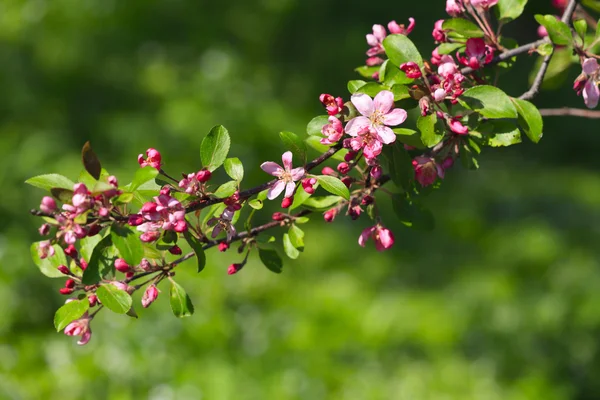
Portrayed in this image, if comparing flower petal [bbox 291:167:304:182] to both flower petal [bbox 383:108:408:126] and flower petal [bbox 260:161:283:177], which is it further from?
flower petal [bbox 383:108:408:126]

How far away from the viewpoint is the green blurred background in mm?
2729

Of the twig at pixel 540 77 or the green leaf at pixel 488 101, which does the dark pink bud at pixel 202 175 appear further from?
the twig at pixel 540 77

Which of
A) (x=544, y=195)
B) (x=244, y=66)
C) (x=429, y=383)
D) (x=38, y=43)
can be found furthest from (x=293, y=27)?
(x=429, y=383)

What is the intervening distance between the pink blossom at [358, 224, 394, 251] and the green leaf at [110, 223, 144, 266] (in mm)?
367

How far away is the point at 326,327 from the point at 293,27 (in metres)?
2.48

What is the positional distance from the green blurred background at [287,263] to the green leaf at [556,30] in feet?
5.89

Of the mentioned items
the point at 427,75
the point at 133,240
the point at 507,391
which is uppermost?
the point at 427,75

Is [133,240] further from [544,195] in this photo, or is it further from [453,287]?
[544,195]

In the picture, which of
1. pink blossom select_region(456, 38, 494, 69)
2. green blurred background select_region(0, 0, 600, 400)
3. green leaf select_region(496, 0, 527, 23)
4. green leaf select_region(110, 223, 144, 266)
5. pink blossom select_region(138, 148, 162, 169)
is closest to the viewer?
green leaf select_region(110, 223, 144, 266)

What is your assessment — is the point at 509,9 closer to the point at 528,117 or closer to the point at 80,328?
the point at 528,117

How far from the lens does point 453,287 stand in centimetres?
323

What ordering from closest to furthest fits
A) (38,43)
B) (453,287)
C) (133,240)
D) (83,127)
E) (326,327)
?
(133,240), (326,327), (453,287), (83,127), (38,43)

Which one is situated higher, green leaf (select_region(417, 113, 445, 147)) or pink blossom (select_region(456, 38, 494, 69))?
pink blossom (select_region(456, 38, 494, 69))

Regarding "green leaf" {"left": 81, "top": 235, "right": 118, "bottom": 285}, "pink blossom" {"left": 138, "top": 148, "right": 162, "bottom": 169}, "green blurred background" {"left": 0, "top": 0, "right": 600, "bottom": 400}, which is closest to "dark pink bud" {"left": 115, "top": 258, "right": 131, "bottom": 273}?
"green leaf" {"left": 81, "top": 235, "right": 118, "bottom": 285}
